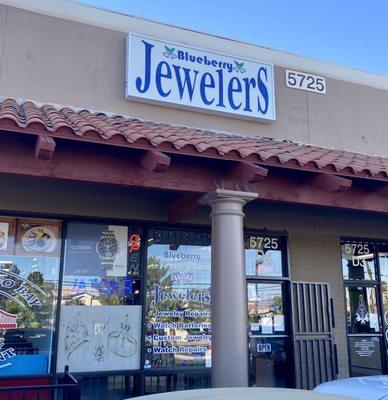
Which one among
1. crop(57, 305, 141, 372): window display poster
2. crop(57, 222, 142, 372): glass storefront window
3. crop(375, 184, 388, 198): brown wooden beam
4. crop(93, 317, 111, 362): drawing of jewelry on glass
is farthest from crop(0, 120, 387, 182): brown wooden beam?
crop(93, 317, 111, 362): drawing of jewelry on glass

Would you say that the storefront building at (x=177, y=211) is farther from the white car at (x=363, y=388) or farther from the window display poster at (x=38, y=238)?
the white car at (x=363, y=388)

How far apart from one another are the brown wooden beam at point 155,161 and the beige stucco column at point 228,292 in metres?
0.88

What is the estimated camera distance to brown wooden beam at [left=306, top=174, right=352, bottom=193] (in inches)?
247

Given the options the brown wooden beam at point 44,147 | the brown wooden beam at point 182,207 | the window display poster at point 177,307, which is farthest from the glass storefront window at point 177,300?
the brown wooden beam at point 44,147

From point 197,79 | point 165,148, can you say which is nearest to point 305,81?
point 197,79

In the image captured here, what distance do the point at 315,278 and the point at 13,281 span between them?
516cm

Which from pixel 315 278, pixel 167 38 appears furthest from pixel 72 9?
pixel 315 278

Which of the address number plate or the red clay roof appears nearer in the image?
the red clay roof

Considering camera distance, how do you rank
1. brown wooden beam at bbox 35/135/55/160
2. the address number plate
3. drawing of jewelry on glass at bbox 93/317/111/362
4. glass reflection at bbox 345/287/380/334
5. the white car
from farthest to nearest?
the address number plate → glass reflection at bbox 345/287/380/334 → drawing of jewelry on glass at bbox 93/317/111/362 → brown wooden beam at bbox 35/135/55/160 → the white car

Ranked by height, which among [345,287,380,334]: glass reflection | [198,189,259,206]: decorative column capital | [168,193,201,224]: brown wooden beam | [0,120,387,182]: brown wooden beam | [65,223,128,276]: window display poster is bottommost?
[345,287,380,334]: glass reflection

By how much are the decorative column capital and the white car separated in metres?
2.32

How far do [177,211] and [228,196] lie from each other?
172cm

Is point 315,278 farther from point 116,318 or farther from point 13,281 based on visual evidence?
point 13,281

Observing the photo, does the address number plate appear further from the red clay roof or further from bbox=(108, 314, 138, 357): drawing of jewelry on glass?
bbox=(108, 314, 138, 357): drawing of jewelry on glass
